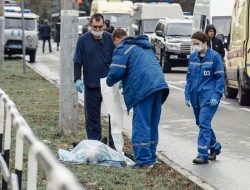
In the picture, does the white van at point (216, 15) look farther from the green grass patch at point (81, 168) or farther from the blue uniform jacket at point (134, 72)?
the blue uniform jacket at point (134, 72)

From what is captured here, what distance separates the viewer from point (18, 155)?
5.18 metres

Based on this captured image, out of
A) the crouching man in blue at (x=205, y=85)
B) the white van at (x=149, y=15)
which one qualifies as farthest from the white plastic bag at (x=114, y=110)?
the white van at (x=149, y=15)

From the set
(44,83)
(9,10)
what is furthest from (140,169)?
A: (9,10)

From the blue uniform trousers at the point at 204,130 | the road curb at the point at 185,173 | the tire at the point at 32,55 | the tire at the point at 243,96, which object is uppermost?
the blue uniform trousers at the point at 204,130

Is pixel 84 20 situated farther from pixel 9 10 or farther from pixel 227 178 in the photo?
pixel 227 178

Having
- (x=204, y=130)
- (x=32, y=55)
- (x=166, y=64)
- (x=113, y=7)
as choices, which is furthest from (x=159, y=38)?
(x=204, y=130)

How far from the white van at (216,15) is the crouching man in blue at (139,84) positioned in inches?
728

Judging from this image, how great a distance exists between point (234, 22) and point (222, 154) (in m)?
8.86

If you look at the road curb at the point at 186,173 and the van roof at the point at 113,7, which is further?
the van roof at the point at 113,7

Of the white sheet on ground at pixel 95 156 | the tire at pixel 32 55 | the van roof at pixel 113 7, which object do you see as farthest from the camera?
the van roof at pixel 113 7

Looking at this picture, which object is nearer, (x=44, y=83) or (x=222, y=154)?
(x=222, y=154)

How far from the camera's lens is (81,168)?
871cm

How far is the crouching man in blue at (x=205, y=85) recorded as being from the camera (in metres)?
9.58

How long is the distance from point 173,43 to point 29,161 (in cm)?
2648
